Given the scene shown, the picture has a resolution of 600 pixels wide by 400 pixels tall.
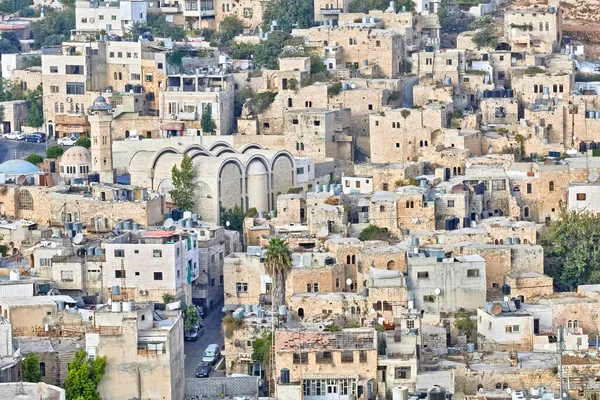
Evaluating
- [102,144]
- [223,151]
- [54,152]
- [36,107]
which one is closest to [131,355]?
[223,151]

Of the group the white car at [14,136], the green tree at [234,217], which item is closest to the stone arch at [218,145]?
the green tree at [234,217]

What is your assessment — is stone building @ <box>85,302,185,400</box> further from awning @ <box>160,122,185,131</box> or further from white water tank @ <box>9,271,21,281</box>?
awning @ <box>160,122,185,131</box>

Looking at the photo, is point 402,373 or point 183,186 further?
point 183,186

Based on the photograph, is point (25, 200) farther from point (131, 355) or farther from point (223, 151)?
point (131, 355)

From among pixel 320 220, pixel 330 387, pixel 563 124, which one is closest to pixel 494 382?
pixel 330 387

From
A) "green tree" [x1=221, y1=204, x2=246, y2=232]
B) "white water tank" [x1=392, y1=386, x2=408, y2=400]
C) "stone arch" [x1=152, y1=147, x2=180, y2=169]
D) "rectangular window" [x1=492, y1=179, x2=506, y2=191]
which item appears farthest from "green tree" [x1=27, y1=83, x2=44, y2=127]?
"white water tank" [x1=392, y1=386, x2=408, y2=400]

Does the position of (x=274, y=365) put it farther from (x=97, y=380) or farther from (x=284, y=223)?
(x=284, y=223)
